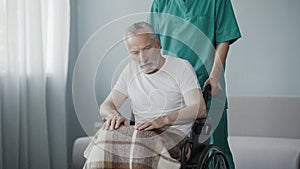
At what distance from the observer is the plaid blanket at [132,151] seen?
1.53 metres

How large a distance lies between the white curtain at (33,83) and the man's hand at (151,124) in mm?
1546

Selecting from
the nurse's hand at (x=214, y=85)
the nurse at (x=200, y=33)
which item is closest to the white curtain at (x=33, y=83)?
the nurse at (x=200, y=33)

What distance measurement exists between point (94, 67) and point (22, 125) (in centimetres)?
146

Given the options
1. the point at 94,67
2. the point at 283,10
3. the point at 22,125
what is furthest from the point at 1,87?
the point at 283,10

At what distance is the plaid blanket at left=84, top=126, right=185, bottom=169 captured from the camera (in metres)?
1.53

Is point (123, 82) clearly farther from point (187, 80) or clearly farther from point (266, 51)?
point (266, 51)

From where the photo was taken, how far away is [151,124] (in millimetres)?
1555

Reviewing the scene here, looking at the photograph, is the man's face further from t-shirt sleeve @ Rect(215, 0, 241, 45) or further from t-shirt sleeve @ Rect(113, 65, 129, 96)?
t-shirt sleeve @ Rect(215, 0, 241, 45)

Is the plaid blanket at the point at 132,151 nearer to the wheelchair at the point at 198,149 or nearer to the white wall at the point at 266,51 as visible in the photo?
Result: the wheelchair at the point at 198,149

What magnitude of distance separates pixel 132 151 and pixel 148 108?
0.20 metres

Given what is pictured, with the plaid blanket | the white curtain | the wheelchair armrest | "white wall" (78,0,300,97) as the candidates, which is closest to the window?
the white curtain

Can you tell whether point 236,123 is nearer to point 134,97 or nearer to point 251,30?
point 251,30

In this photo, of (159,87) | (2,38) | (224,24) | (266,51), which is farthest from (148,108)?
(266,51)

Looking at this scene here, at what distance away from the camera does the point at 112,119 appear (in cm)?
161
